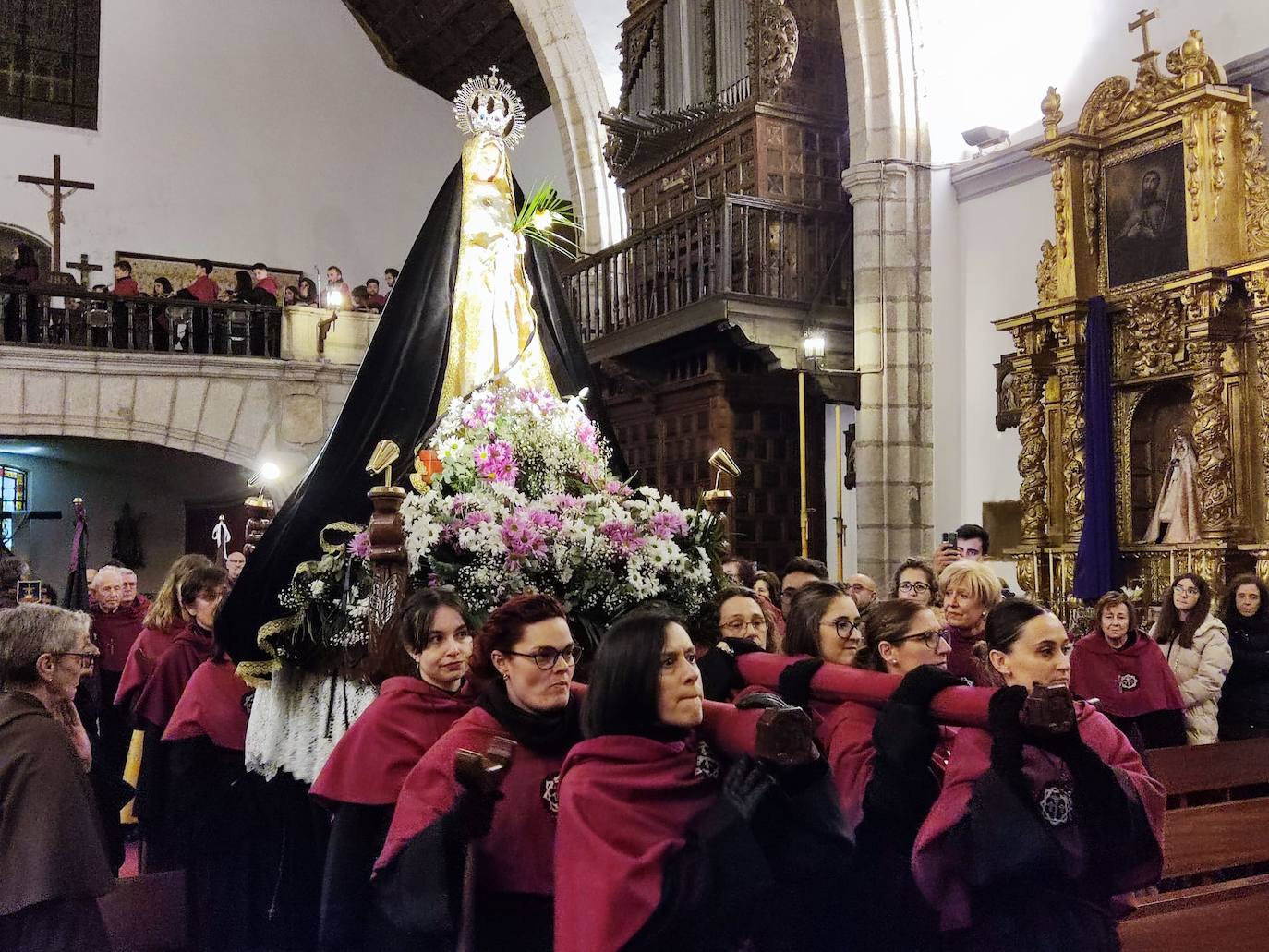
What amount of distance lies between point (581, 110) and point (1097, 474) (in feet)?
30.1

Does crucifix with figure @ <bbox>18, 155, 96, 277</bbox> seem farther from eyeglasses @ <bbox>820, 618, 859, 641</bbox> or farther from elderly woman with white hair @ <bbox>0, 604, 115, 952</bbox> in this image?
eyeglasses @ <bbox>820, 618, 859, 641</bbox>

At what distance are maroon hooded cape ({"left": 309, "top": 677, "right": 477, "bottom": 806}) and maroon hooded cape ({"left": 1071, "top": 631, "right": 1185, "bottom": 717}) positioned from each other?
405cm

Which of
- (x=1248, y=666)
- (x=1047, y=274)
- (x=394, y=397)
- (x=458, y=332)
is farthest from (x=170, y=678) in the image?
(x=1047, y=274)

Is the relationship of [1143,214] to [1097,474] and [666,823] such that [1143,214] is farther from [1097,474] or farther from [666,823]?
[666,823]

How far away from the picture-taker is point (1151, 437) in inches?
365

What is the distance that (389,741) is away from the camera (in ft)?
9.97

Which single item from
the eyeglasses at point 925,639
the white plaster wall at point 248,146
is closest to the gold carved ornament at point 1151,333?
the eyeglasses at point 925,639

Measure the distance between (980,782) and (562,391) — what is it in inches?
109

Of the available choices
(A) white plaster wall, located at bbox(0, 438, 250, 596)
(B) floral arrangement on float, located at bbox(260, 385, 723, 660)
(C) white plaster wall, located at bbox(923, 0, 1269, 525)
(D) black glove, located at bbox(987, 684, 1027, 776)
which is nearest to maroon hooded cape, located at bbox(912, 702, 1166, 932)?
(D) black glove, located at bbox(987, 684, 1027, 776)

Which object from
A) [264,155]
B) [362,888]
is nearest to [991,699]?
[362,888]

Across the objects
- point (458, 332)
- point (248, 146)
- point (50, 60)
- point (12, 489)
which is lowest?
point (458, 332)

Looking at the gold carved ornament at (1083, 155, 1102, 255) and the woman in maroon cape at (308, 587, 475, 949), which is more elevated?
the gold carved ornament at (1083, 155, 1102, 255)

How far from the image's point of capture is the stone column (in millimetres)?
10680

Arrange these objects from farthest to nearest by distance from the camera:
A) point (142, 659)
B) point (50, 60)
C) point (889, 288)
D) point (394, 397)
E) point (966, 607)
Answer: point (50, 60)
point (889, 288)
point (142, 659)
point (394, 397)
point (966, 607)
